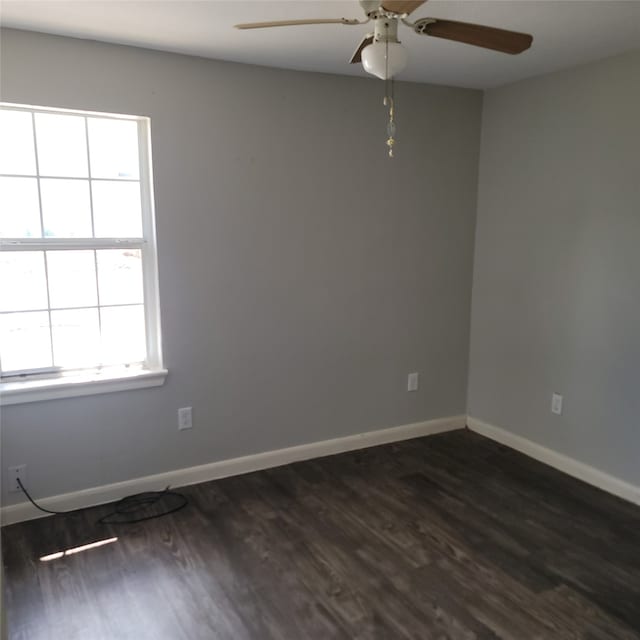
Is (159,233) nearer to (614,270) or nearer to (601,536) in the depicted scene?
(614,270)

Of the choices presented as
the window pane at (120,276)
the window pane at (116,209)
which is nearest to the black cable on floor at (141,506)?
the window pane at (120,276)

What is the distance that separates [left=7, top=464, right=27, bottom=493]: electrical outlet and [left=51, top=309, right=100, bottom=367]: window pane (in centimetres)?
52

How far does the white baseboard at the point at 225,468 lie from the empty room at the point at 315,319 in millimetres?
15

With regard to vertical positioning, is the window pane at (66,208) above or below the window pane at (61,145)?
below

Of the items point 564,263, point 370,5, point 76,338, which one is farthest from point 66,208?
point 564,263

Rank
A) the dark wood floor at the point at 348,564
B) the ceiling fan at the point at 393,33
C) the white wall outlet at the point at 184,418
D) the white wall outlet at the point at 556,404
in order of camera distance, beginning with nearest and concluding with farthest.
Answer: the ceiling fan at the point at 393,33 → the dark wood floor at the point at 348,564 → the white wall outlet at the point at 184,418 → the white wall outlet at the point at 556,404

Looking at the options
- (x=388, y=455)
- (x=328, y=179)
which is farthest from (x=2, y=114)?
(x=388, y=455)

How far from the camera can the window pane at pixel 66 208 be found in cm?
270

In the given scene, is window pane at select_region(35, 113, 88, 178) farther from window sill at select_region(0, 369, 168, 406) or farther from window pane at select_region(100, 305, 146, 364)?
window sill at select_region(0, 369, 168, 406)

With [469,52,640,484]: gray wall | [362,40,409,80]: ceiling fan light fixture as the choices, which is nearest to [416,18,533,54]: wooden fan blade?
[362,40,409,80]: ceiling fan light fixture

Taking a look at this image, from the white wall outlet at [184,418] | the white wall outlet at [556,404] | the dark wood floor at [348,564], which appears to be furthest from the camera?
the white wall outlet at [556,404]

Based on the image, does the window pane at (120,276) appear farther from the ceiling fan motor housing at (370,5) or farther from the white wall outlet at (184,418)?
the ceiling fan motor housing at (370,5)

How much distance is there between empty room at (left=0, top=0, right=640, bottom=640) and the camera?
2244mm

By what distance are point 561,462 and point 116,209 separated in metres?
2.89
